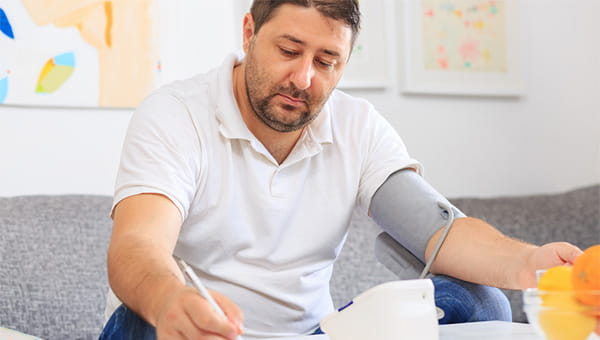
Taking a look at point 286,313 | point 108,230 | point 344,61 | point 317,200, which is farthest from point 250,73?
point 108,230

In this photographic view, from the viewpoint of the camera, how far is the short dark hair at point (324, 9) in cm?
149

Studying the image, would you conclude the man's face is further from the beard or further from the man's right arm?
the man's right arm

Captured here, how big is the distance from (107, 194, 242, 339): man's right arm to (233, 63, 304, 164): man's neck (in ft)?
1.14

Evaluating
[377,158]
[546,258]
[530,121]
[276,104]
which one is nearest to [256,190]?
[276,104]

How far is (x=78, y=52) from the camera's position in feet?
7.11

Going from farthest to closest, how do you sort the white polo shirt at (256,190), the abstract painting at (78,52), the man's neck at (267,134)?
the abstract painting at (78,52) < the man's neck at (267,134) < the white polo shirt at (256,190)

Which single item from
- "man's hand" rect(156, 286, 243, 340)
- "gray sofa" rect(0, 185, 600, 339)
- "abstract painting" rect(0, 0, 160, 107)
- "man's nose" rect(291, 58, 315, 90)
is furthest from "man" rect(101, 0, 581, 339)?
"abstract painting" rect(0, 0, 160, 107)

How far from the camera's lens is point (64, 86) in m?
2.14

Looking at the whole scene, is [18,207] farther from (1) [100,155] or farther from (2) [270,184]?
(2) [270,184]

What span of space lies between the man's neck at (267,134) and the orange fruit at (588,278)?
2.76ft

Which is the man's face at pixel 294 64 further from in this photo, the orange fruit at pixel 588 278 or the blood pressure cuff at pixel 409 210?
the orange fruit at pixel 588 278

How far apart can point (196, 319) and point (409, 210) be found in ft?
2.64

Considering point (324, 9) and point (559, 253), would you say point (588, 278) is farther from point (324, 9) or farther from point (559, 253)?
point (324, 9)

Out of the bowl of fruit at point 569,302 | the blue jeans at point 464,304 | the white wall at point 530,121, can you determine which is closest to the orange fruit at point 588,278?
the bowl of fruit at point 569,302
